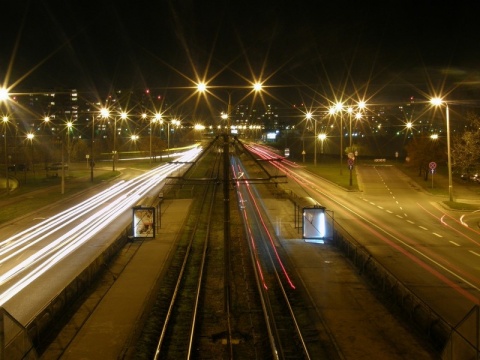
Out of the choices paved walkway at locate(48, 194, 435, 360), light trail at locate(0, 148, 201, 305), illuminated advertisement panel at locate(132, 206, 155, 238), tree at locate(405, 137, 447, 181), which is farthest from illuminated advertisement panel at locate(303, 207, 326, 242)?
tree at locate(405, 137, 447, 181)

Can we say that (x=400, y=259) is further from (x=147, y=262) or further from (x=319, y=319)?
(x=147, y=262)

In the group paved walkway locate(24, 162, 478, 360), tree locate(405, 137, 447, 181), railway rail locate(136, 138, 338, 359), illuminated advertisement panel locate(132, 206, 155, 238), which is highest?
tree locate(405, 137, 447, 181)

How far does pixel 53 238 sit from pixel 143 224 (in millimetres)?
4260

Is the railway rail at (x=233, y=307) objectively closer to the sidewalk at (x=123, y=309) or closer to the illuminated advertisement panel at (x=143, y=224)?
the sidewalk at (x=123, y=309)

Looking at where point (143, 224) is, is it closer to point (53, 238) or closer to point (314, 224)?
point (53, 238)

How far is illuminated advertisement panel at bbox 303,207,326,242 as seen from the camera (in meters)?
23.2

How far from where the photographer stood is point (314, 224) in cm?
2334

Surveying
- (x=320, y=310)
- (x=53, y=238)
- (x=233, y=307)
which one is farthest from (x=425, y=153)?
(x=233, y=307)

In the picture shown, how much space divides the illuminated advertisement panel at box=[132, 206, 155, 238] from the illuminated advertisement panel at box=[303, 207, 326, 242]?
6775mm

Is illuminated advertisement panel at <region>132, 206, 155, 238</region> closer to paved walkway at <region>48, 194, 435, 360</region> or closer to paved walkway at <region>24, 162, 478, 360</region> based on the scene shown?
paved walkway at <region>24, 162, 478, 360</region>

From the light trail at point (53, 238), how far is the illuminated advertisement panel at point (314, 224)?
8.15 m

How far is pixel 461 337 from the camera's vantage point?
836 cm

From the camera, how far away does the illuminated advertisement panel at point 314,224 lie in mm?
23203

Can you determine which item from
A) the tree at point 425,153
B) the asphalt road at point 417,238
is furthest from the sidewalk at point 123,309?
the tree at point 425,153
